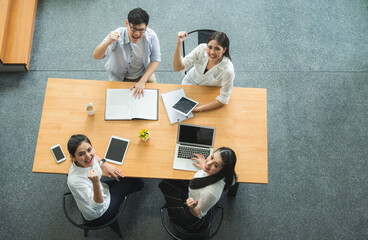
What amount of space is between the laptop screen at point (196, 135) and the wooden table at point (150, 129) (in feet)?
0.25

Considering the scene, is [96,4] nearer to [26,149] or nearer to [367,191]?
[26,149]

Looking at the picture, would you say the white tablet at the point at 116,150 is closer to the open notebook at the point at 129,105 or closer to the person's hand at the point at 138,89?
the open notebook at the point at 129,105

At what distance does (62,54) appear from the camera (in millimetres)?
3510

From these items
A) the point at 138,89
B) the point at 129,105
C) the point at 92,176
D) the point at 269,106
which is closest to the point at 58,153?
the point at 92,176

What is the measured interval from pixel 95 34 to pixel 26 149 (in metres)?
1.59

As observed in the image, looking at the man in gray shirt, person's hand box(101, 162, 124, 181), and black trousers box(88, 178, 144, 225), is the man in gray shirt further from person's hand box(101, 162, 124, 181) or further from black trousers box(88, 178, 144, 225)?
black trousers box(88, 178, 144, 225)

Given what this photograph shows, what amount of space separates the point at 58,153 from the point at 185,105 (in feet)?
3.46

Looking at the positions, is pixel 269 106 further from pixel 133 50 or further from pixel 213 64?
pixel 133 50

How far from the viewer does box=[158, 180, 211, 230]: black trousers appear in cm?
222

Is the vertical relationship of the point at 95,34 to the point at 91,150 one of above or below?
above

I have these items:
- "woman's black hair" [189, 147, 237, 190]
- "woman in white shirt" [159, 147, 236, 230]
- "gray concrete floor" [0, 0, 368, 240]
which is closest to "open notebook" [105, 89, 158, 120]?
"woman in white shirt" [159, 147, 236, 230]

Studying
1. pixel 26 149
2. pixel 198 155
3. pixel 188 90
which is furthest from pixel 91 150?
pixel 26 149

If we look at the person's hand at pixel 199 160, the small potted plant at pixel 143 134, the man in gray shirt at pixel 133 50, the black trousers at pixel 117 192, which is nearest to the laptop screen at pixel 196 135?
the person's hand at pixel 199 160

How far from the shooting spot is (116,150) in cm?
225
